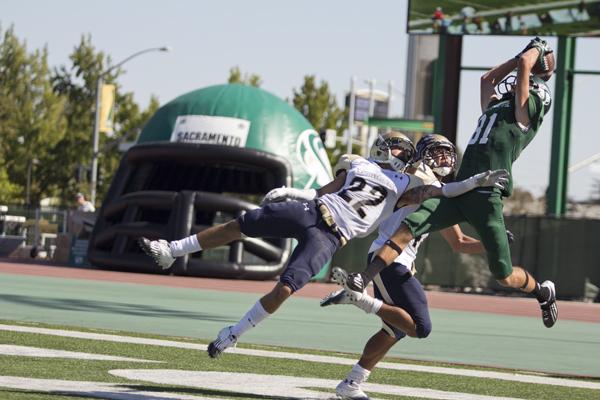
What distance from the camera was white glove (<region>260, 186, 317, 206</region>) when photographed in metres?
8.08

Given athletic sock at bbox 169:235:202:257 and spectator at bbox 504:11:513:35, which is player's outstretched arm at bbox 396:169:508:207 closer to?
athletic sock at bbox 169:235:202:257

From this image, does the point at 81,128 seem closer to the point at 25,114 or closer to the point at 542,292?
the point at 25,114

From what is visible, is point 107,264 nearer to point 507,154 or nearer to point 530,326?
point 530,326

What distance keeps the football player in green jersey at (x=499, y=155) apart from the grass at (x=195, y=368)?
593 millimetres

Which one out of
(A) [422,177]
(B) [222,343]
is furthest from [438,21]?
(B) [222,343]

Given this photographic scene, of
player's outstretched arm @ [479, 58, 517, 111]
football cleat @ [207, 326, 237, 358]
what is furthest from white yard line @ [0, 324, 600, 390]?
football cleat @ [207, 326, 237, 358]

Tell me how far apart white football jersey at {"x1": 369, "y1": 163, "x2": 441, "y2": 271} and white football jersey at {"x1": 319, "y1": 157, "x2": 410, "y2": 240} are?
0.46 feet

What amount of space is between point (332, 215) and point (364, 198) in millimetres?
221

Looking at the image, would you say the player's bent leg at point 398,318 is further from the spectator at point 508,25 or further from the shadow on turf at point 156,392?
the spectator at point 508,25

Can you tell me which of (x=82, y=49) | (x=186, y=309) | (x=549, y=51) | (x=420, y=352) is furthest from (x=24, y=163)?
(x=549, y=51)

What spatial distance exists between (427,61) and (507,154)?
4547 cm

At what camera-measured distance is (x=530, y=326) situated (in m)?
15.9

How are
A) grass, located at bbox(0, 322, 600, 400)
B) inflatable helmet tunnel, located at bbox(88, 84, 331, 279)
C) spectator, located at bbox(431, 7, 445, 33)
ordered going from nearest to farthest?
grass, located at bbox(0, 322, 600, 400)
inflatable helmet tunnel, located at bbox(88, 84, 331, 279)
spectator, located at bbox(431, 7, 445, 33)

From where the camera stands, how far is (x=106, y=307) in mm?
14500
